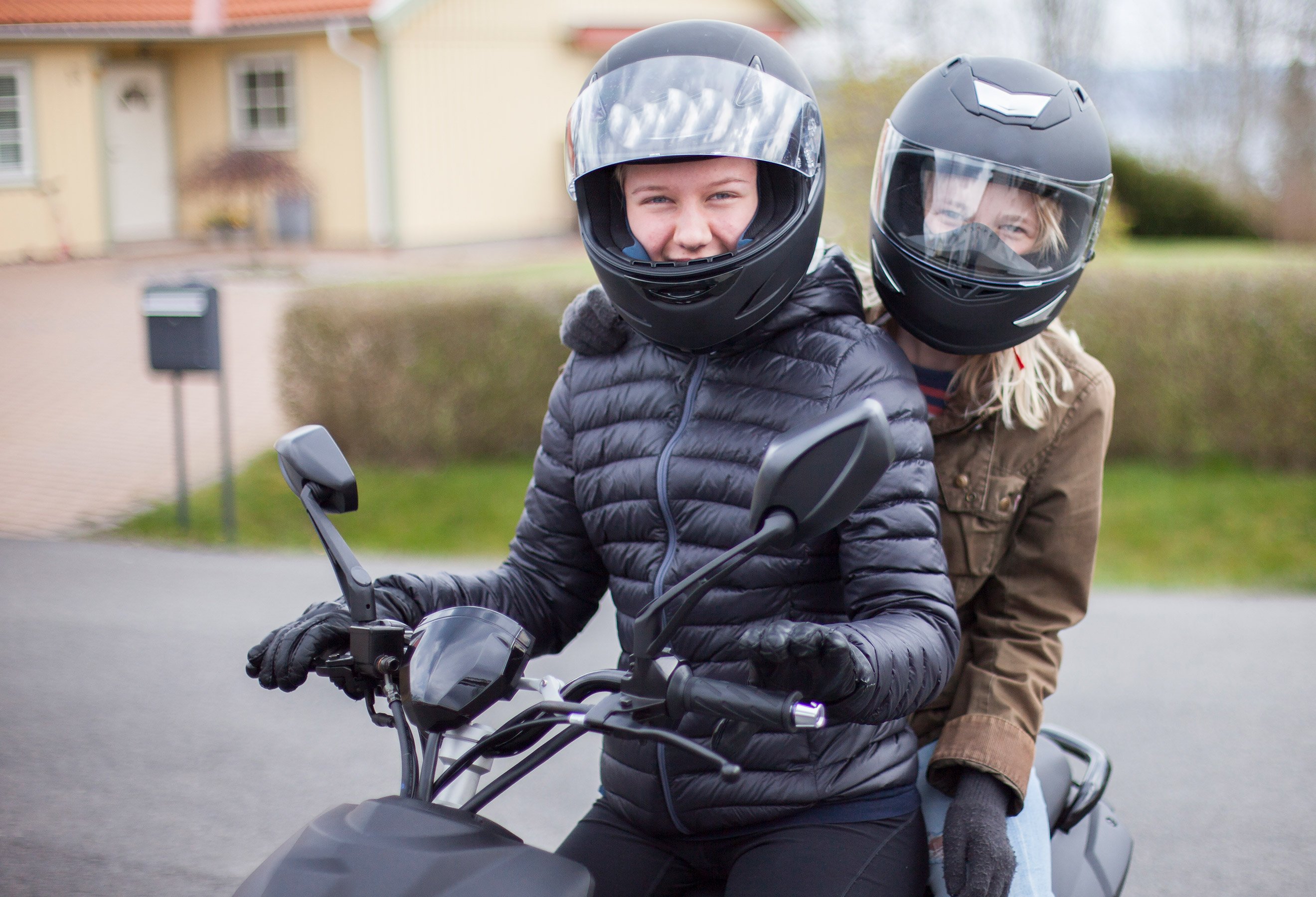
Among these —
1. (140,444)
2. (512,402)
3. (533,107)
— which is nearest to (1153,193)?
(533,107)

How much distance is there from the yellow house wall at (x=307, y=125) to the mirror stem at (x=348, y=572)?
5.31m

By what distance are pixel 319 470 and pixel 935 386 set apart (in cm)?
119

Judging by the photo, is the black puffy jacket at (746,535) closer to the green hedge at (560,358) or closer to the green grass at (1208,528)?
the green grass at (1208,528)

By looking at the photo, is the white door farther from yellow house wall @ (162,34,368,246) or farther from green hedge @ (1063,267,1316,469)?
green hedge @ (1063,267,1316,469)

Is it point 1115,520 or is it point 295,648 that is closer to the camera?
point 295,648

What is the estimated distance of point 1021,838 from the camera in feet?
6.42

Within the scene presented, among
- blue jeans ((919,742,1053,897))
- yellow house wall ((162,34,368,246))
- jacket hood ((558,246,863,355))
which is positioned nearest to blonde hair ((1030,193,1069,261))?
jacket hood ((558,246,863,355))

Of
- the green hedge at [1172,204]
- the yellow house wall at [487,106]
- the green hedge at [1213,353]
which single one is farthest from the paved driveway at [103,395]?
the green hedge at [1172,204]

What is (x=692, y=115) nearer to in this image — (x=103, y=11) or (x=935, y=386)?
(x=935, y=386)

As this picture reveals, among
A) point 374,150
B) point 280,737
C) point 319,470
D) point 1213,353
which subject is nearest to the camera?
point 319,470

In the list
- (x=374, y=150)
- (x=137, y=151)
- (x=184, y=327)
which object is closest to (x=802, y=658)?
(x=137, y=151)

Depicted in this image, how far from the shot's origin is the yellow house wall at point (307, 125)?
275 inches

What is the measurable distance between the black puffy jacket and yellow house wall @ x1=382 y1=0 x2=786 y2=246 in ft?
55.3

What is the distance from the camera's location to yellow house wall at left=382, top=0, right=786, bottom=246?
19.0 meters
